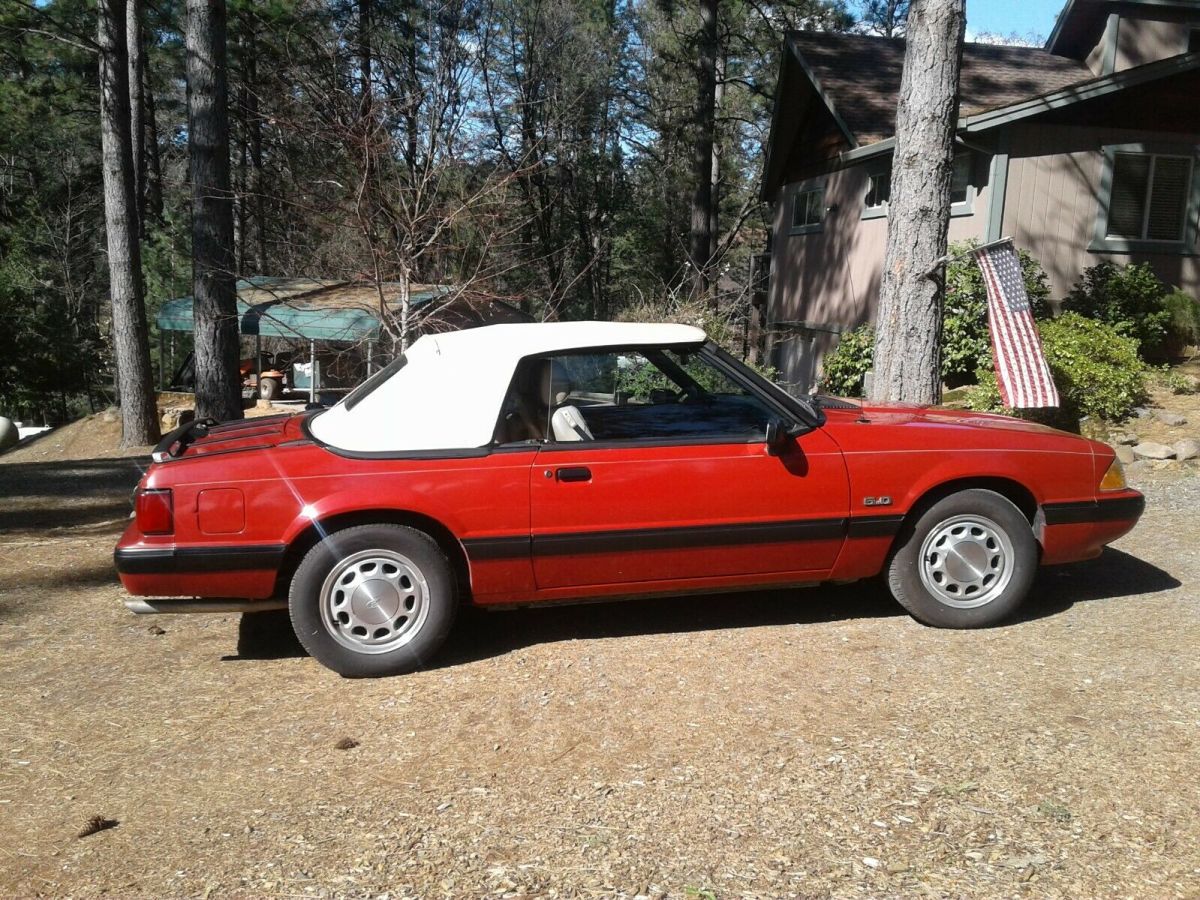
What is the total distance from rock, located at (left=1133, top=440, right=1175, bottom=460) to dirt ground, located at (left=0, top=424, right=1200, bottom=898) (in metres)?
4.08

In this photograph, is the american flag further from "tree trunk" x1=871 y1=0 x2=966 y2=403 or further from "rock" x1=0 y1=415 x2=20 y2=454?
"rock" x1=0 y1=415 x2=20 y2=454

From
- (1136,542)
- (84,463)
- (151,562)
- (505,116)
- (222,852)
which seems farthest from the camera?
(505,116)

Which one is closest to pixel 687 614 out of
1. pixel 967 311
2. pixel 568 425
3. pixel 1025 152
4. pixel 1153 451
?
pixel 568 425

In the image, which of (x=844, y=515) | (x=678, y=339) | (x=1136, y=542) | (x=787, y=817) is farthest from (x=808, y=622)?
(x=1136, y=542)

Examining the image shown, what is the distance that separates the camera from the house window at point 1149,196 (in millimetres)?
14008

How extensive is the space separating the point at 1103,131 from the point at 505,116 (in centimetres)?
1503

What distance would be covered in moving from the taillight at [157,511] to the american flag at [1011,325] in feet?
20.7

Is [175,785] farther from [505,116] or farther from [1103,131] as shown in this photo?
[505,116]

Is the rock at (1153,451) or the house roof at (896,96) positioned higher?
the house roof at (896,96)

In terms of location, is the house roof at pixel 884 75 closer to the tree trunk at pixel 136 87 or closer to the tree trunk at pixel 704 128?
the tree trunk at pixel 704 128

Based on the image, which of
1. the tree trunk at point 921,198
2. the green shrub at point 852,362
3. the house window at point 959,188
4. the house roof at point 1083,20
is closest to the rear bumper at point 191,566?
the tree trunk at point 921,198

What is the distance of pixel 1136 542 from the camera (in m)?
6.71

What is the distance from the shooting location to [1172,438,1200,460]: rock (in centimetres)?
912

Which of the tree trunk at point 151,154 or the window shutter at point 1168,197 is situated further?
the tree trunk at point 151,154
